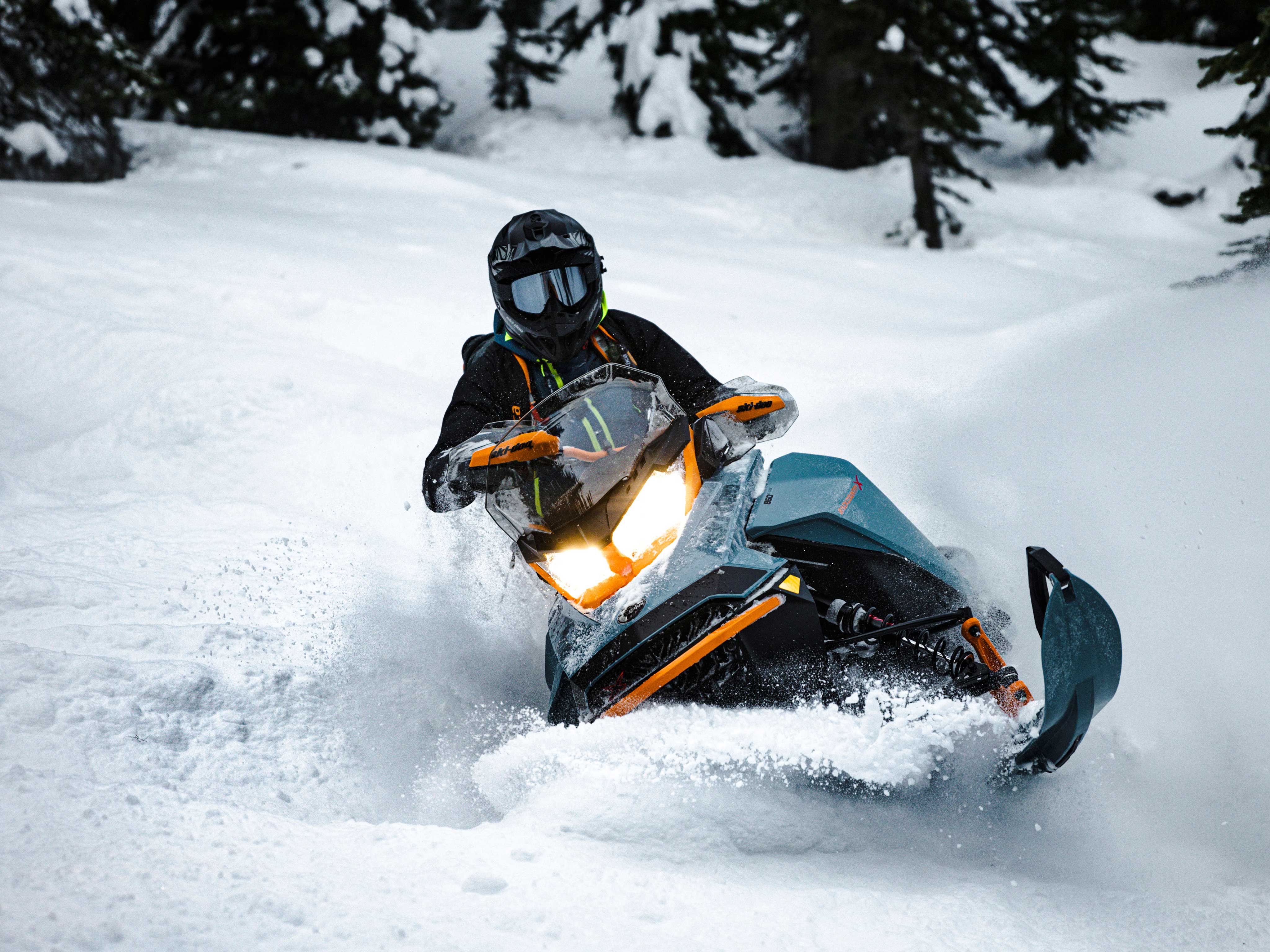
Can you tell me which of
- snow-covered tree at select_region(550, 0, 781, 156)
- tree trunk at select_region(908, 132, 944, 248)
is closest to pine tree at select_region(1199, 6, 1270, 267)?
tree trunk at select_region(908, 132, 944, 248)

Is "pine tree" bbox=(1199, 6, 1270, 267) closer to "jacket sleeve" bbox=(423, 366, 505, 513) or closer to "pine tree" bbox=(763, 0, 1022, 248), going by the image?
"jacket sleeve" bbox=(423, 366, 505, 513)

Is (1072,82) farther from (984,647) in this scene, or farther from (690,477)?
(690,477)

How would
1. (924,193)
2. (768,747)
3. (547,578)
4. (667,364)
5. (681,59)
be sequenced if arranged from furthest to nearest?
(681,59), (924,193), (667,364), (547,578), (768,747)

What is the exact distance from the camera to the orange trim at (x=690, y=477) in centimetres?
329

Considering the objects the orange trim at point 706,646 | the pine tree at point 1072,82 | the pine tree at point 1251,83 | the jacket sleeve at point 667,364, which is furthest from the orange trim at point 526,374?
the pine tree at point 1072,82

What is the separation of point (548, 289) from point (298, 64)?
1453 cm

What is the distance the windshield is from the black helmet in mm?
399

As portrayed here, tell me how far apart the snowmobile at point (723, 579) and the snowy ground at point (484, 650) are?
192mm

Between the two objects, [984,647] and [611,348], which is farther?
[611,348]

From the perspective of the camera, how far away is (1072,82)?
16.8 metres

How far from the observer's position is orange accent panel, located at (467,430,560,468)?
2.85m

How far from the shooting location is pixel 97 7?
12.7 meters

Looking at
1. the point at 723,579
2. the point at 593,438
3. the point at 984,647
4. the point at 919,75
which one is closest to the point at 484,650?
the point at 593,438

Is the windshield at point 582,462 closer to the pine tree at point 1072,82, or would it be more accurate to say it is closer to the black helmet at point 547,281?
the black helmet at point 547,281
